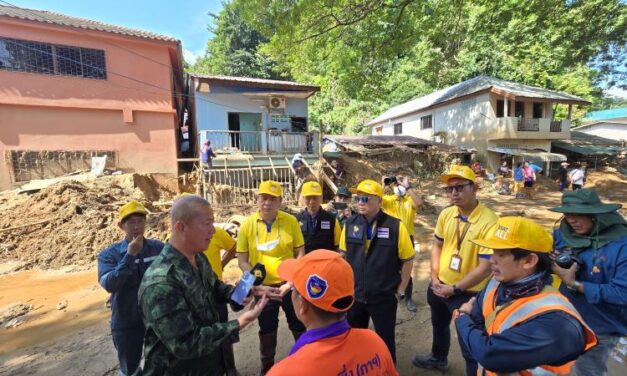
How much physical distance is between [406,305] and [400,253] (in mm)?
2192

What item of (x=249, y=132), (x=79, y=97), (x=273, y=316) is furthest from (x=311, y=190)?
(x=79, y=97)

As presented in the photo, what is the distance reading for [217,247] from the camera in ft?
10.9

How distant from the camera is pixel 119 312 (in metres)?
2.59

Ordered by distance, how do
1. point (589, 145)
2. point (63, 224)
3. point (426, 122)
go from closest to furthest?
point (63, 224)
point (589, 145)
point (426, 122)

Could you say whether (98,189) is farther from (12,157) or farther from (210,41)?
(210,41)

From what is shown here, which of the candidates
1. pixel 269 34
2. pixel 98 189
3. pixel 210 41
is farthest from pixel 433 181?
pixel 210 41

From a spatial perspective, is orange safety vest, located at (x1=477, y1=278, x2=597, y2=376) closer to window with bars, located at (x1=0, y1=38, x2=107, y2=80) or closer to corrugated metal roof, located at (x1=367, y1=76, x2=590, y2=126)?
window with bars, located at (x1=0, y1=38, x2=107, y2=80)

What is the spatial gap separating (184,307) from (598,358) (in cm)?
270

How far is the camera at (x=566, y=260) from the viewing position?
208cm

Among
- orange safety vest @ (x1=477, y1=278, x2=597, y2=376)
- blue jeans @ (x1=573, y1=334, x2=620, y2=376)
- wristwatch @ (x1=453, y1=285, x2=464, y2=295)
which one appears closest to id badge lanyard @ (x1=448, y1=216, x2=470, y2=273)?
wristwatch @ (x1=453, y1=285, x2=464, y2=295)

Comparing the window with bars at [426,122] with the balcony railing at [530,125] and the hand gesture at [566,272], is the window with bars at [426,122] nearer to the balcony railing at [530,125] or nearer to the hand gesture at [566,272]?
the balcony railing at [530,125]

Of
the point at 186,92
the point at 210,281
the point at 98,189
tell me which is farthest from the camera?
the point at 186,92

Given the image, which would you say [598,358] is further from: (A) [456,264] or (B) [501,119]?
(B) [501,119]

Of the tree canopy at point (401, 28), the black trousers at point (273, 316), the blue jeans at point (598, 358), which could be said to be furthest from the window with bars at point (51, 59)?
the blue jeans at point (598, 358)
